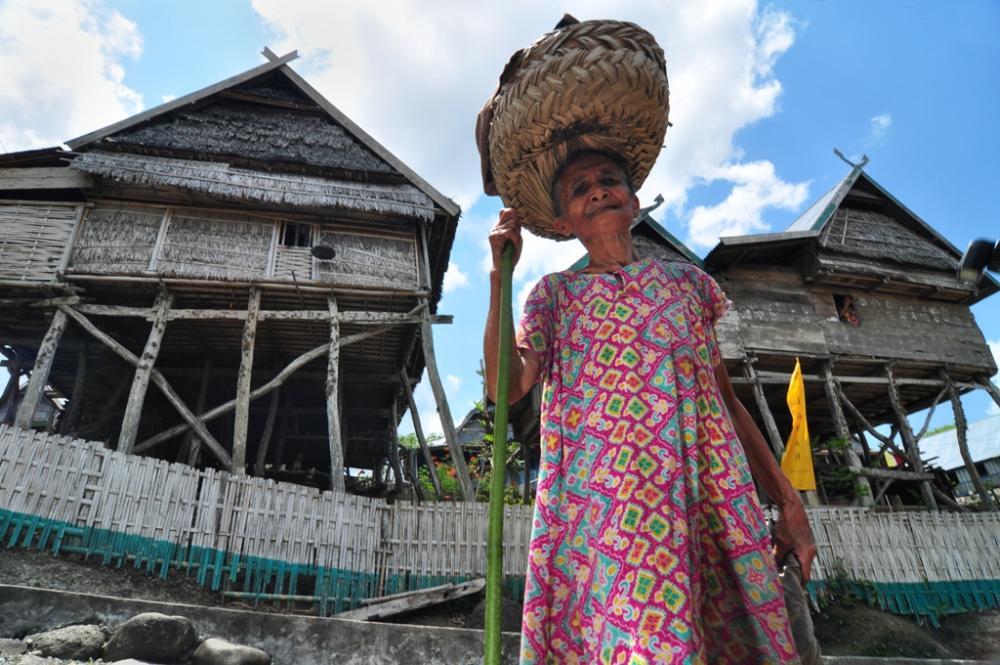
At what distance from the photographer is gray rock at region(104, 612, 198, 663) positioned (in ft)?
7.60

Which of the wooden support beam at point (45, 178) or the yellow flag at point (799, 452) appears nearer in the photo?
the yellow flag at point (799, 452)

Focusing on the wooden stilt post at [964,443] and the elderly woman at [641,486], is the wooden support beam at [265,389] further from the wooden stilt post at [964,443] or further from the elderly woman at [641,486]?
the wooden stilt post at [964,443]

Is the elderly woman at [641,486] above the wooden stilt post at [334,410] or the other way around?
the other way around

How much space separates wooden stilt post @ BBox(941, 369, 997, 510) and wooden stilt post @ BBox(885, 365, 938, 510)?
31.1 inches

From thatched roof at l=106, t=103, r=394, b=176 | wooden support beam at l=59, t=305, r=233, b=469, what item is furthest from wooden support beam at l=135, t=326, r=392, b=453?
thatched roof at l=106, t=103, r=394, b=176

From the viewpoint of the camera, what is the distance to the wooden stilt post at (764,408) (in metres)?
10.1

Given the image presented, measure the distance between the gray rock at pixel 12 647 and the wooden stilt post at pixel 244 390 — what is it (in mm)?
4682

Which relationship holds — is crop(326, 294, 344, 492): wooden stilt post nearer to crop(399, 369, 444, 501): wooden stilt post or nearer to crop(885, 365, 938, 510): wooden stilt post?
crop(399, 369, 444, 501): wooden stilt post

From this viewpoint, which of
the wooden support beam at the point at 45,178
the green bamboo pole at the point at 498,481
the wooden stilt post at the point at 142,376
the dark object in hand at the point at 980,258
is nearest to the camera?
the green bamboo pole at the point at 498,481

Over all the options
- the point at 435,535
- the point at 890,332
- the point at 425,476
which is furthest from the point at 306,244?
the point at 890,332

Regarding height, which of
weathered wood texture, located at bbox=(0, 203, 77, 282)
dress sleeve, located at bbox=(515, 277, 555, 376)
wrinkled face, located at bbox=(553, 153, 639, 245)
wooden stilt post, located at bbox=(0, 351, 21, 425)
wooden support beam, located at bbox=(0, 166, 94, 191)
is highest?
wooden support beam, located at bbox=(0, 166, 94, 191)

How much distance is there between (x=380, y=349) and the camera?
35.4 ft

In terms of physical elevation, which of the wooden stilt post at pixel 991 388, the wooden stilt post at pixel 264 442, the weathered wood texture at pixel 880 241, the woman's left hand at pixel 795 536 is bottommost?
the woman's left hand at pixel 795 536

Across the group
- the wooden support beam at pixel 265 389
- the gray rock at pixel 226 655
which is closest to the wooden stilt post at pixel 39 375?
the wooden support beam at pixel 265 389
